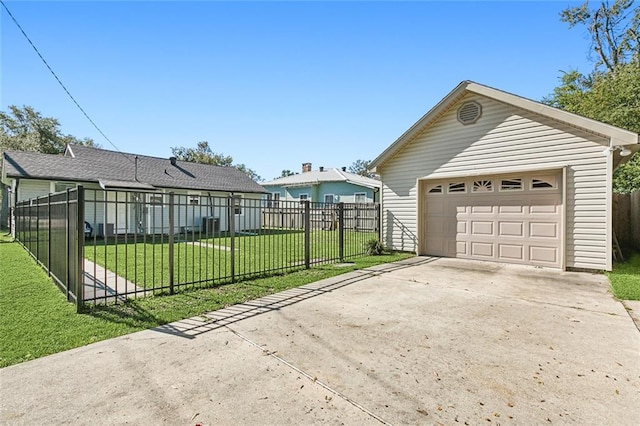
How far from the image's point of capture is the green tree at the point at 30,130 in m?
29.8

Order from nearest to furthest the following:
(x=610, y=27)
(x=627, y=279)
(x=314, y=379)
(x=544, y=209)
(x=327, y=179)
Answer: (x=314, y=379)
(x=627, y=279)
(x=544, y=209)
(x=610, y=27)
(x=327, y=179)

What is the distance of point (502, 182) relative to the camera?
8680 mm

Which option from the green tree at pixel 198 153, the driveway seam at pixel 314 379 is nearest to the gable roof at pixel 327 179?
the driveway seam at pixel 314 379

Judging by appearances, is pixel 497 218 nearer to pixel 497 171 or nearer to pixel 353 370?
pixel 497 171

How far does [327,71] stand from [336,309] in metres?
9.03

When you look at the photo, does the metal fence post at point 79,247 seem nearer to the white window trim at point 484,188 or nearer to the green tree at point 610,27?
the white window trim at point 484,188

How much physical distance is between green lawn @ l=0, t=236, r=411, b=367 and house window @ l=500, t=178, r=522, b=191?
5.77 metres

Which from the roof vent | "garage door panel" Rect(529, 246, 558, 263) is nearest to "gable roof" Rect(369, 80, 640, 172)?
the roof vent

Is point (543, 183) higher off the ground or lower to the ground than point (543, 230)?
higher

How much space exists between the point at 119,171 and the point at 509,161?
716 inches

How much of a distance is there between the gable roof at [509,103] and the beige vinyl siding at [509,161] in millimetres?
205

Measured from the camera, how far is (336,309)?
15.7 feet

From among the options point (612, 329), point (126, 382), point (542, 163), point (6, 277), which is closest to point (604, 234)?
point (542, 163)

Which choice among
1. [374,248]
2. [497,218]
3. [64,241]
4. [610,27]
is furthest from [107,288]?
[610,27]
